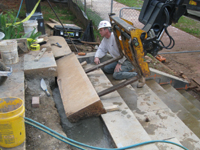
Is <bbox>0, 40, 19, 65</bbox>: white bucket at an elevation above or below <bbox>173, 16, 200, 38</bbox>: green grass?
above

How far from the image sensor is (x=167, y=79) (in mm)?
4965

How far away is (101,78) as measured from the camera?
12.5 ft

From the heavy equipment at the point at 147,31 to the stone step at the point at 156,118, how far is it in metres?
0.59

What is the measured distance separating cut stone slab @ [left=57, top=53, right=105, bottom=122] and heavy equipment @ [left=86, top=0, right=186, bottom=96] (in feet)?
1.15

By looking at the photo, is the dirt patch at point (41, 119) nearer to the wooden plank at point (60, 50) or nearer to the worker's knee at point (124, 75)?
the wooden plank at point (60, 50)

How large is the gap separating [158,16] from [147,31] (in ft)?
1.01

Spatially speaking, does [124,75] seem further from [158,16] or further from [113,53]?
[158,16]

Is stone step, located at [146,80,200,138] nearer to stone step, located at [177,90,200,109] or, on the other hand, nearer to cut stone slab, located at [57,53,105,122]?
stone step, located at [177,90,200,109]

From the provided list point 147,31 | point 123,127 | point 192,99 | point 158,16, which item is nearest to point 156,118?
point 123,127

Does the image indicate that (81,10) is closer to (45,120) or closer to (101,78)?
(101,78)

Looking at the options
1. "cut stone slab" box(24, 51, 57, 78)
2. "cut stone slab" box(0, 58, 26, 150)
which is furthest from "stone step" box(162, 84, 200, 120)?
"cut stone slab" box(0, 58, 26, 150)

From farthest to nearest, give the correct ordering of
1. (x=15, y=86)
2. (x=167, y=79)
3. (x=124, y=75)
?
(x=167, y=79)
(x=124, y=75)
(x=15, y=86)

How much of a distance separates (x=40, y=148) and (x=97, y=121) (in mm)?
902

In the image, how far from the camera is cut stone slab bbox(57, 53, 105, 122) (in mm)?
2600
